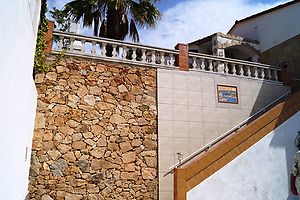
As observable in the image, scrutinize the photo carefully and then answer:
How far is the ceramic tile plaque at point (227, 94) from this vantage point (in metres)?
8.05

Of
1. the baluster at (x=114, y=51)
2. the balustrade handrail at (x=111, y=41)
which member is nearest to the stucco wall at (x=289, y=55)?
the balustrade handrail at (x=111, y=41)

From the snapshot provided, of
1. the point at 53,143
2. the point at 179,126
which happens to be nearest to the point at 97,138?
the point at 53,143

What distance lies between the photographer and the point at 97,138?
6.56 metres

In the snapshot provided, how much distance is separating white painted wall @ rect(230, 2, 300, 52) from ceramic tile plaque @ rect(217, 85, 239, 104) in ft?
14.0

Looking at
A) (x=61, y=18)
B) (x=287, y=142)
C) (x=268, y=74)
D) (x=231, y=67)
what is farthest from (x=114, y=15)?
(x=287, y=142)

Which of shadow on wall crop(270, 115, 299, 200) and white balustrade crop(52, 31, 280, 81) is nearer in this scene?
shadow on wall crop(270, 115, 299, 200)

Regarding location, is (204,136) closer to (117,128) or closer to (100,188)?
(117,128)

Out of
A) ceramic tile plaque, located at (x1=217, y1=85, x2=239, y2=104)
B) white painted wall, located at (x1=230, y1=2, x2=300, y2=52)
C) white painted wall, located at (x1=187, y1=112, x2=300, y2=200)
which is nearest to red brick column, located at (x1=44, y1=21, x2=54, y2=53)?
white painted wall, located at (x1=187, y1=112, x2=300, y2=200)

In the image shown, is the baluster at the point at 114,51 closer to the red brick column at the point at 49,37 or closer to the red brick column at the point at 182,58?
the red brick column at the point at 49,37

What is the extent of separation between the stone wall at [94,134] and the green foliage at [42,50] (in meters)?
0.15

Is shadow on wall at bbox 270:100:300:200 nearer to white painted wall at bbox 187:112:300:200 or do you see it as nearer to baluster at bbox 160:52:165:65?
white painted wall at bbox 187:112:300:200

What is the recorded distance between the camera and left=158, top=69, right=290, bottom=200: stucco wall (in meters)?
7.05

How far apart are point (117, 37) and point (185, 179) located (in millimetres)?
5559

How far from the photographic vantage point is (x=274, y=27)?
11266 millimetres
